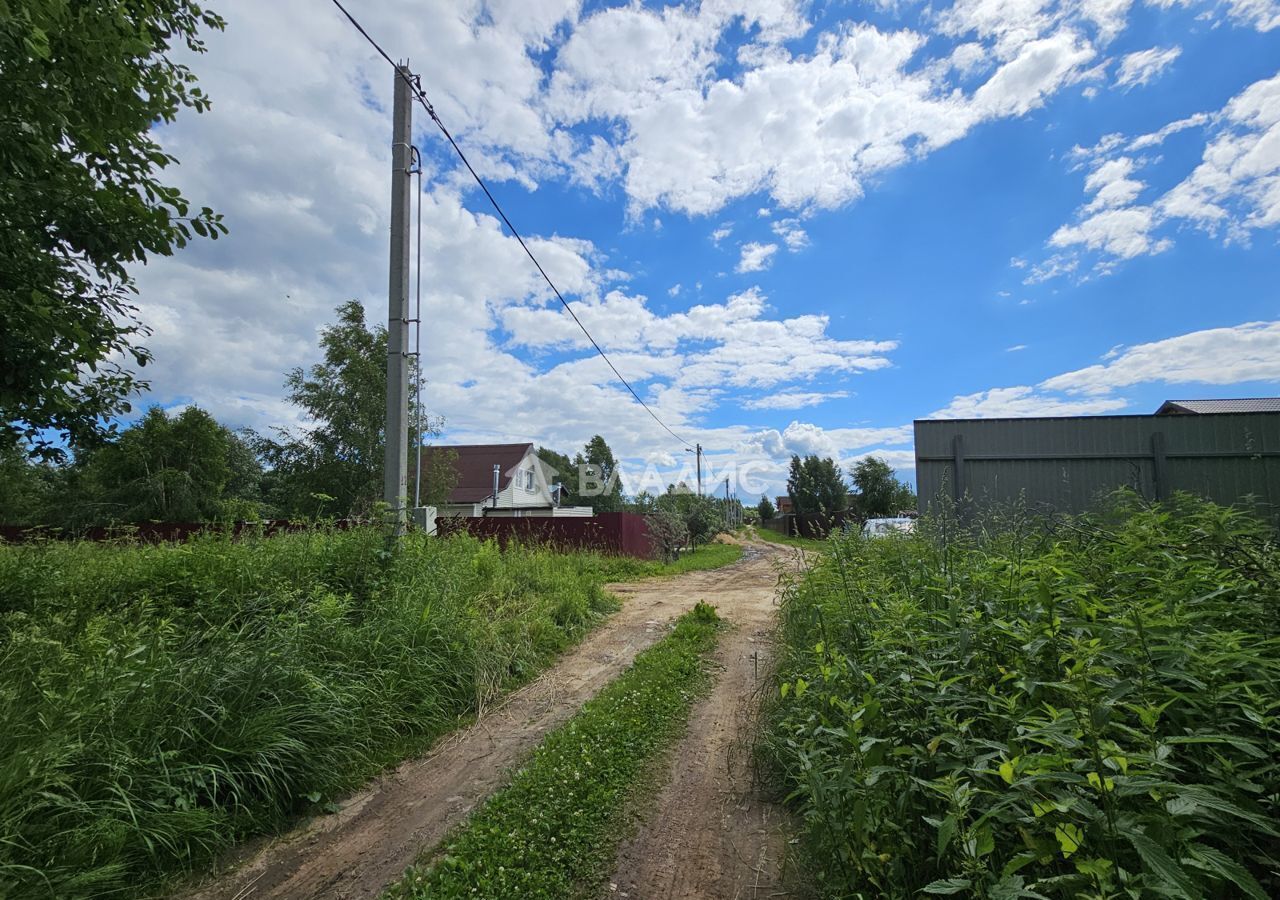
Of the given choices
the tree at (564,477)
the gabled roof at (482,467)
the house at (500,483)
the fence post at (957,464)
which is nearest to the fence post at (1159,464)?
the fence post at (957,464)

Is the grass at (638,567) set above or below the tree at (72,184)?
below

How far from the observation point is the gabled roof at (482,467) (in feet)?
116

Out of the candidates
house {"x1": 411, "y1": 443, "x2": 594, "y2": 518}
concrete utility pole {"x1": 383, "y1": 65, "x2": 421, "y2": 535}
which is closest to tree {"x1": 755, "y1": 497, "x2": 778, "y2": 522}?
house {"x1": 411, "y1": 443, "x2": 594, "y2": 518}

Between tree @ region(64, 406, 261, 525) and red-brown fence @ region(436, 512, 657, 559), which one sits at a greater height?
tree @ region(64, 406, 261, 525)

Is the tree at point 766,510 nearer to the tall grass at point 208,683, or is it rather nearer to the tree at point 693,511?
the tree at point 693,511

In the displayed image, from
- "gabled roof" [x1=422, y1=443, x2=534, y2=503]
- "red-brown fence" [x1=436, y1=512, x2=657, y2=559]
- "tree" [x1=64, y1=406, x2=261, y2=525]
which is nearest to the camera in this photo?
"red-brown fence" [x1=436, y1=512, x2=657, y2=559]

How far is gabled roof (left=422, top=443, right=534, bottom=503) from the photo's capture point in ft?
116

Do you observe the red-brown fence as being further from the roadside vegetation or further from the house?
the house

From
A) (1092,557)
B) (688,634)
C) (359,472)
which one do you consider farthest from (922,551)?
(359,472)

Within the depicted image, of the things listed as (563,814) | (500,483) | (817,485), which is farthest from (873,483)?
(563,814)

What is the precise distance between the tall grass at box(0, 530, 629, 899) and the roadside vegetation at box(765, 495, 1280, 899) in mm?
2720

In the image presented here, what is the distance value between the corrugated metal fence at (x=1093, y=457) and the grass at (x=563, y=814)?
5.42m

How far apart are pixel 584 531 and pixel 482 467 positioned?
21991 mm

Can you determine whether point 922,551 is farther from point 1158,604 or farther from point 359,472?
point 359,472
